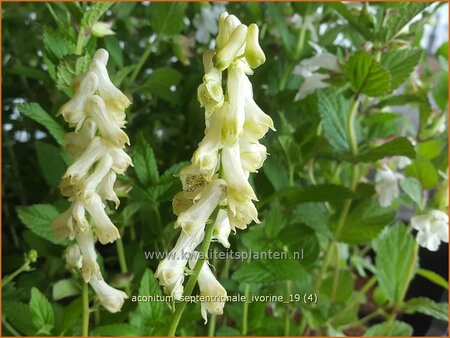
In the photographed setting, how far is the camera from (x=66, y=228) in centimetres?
37

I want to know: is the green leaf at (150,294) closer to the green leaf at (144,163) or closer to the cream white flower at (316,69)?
the green leaf at (144,163)

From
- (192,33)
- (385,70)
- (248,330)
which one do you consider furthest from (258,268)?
(192,33)

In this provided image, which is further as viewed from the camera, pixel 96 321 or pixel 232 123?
pixel 96 321

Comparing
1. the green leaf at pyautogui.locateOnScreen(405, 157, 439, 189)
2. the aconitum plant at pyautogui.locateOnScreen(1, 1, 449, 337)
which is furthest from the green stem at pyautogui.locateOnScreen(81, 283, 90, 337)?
the green leaf at pyautogui.locateOnScreen(405, 157, 439, 189)

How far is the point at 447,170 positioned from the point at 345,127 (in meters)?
0.13

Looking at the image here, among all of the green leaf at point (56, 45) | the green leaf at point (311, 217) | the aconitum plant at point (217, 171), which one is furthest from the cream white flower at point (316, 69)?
the green leaf at point (56, 45)

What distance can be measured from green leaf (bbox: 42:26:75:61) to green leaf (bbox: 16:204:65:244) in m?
0.12

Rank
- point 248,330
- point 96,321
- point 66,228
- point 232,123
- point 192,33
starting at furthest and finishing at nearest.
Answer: point 192,33 < point 248,330 < point 96,321 < point 66,228 < point 232,123

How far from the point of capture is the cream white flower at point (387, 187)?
57 centimetres

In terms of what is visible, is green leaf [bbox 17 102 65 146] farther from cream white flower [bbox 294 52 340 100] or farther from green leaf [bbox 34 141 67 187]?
cream white flower [bbox 294 52 340 100]

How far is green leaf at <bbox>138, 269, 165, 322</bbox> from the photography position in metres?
0.42

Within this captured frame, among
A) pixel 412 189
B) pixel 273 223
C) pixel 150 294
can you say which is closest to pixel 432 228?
pixel 412 189

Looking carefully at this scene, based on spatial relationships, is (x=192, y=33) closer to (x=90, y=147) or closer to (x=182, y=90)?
(x=182, y=90)

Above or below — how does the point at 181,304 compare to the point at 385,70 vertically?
below
